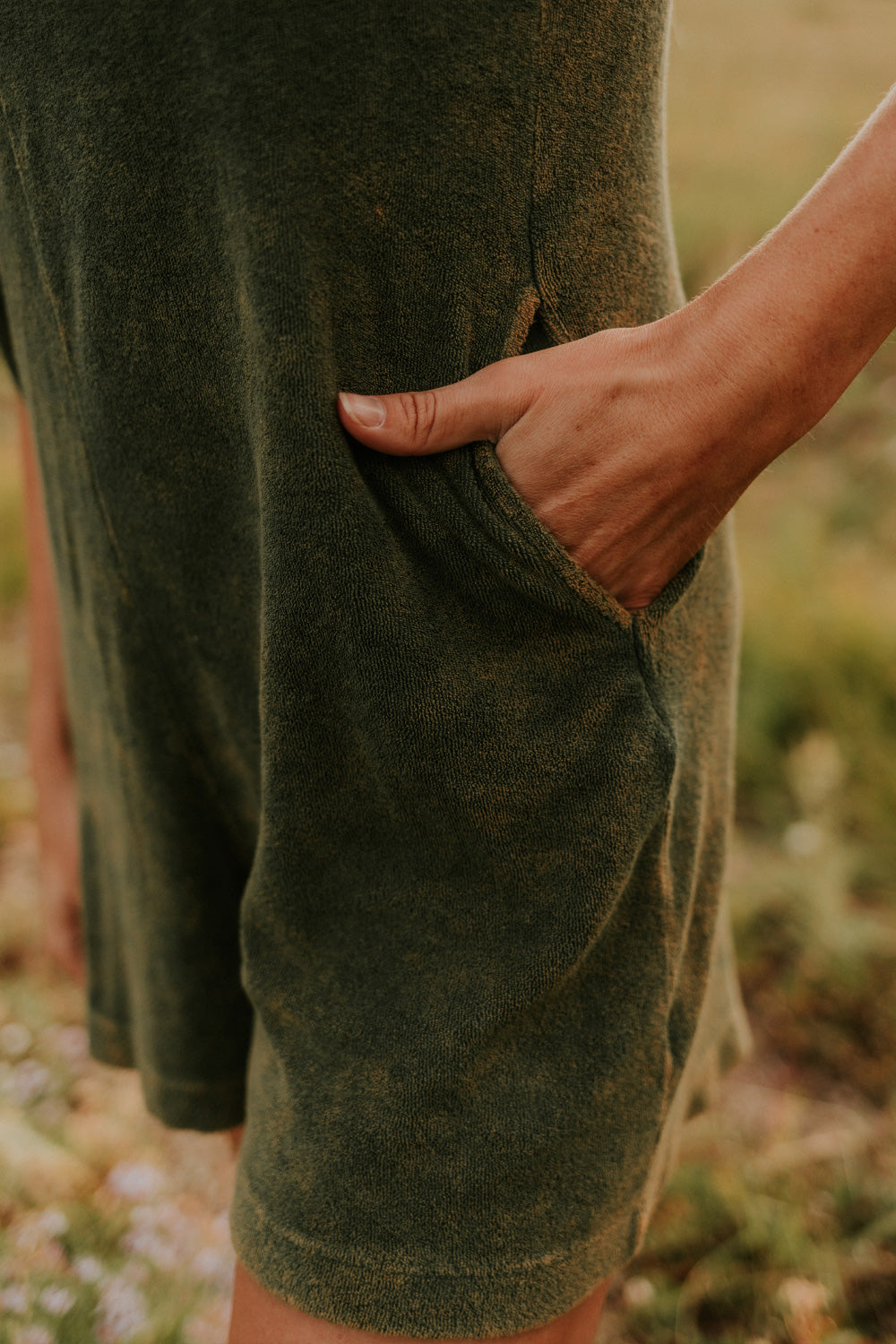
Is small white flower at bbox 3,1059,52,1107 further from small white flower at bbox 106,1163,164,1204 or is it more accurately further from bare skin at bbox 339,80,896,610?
bare skin at bbox 339,80,896,610

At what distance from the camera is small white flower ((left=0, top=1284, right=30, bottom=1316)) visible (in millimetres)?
1336

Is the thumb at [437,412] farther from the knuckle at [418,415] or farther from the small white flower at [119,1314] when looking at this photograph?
the small white flower at [119,1314]

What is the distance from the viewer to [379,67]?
684mm

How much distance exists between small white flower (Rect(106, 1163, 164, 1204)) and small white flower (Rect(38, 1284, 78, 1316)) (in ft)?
0.89

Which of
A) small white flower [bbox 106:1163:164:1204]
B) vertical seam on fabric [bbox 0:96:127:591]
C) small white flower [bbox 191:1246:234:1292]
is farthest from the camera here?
small white flower [bbox 106:1163:164:1204]

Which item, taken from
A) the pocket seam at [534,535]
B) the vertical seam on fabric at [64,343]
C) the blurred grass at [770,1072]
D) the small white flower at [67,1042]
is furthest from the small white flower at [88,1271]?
the pocket seam at [534,535]

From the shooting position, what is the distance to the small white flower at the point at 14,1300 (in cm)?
134

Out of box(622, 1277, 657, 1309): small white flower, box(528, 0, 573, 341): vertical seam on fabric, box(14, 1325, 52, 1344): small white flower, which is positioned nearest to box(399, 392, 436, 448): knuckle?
box(528, 0, 573, 341): vertical seam on fabric

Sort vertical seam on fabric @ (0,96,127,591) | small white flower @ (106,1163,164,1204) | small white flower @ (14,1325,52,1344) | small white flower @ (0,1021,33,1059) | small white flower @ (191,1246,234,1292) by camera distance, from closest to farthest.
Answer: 1. vertical seam on fabric @ (0,96,127,591)
2. small white flower @ (14,1325,52,1344)
3. small white flower @ (191,1246,234,1292)
4. small white flower @ (106,1163,164,1204)
5. small white flower @ (0,1021,33,1059)

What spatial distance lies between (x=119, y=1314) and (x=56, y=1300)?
10 centimetres

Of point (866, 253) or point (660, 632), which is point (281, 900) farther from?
point (866, 253)

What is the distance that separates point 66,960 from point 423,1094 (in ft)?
2.87

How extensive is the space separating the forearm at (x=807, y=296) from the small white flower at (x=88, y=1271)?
4.82 ft

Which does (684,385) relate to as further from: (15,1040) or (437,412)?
(15,1040)
